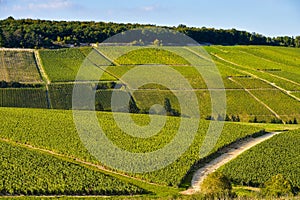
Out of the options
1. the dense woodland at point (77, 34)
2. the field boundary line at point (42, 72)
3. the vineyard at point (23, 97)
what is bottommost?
the vineyard at point (23, 97)

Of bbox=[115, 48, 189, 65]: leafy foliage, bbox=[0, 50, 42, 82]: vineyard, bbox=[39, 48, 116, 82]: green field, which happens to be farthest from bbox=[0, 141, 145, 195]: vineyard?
bbox=[115, 48, 189, 65]: leafy foliage

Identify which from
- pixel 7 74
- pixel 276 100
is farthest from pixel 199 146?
pixel 7 74

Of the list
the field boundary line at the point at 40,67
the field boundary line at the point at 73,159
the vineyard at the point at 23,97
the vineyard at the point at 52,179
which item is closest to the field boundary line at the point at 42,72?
the field boundary line at the point at 40,67

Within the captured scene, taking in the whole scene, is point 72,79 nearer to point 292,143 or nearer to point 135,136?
point 135,136

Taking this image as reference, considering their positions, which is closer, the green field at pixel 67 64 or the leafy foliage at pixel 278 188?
the leafy foliage at pixel 278 188

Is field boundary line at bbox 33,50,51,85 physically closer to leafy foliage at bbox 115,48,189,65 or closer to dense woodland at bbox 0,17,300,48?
dense woodland at bbox 0,17,300,48

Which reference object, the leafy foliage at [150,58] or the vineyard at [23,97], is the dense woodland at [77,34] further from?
the vineyard at [23,97]
